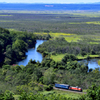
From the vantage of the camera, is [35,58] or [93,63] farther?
[35,58]

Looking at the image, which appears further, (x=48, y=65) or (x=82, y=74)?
(x=48, y=65)

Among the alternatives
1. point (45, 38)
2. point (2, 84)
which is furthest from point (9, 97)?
point (45, 38)

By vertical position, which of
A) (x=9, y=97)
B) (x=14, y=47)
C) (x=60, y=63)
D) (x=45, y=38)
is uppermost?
(x=45, y=38)

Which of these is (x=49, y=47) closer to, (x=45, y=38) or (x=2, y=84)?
(x=45, y=38)

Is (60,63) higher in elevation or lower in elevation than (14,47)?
lower

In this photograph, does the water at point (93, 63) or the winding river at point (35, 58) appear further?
the winding river at point (35, 58)

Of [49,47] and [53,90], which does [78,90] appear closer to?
[53,90]

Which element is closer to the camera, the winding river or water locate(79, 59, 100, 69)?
water locate(79, 59, 100, 69)

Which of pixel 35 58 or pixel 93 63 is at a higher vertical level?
pixel 35 58

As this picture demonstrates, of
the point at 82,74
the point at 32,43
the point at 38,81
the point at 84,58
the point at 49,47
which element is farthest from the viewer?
the point at 32,43

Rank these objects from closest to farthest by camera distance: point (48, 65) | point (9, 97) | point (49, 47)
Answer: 1. point (9, 97)
2. point (48, 65)
3. point (49, 47)
